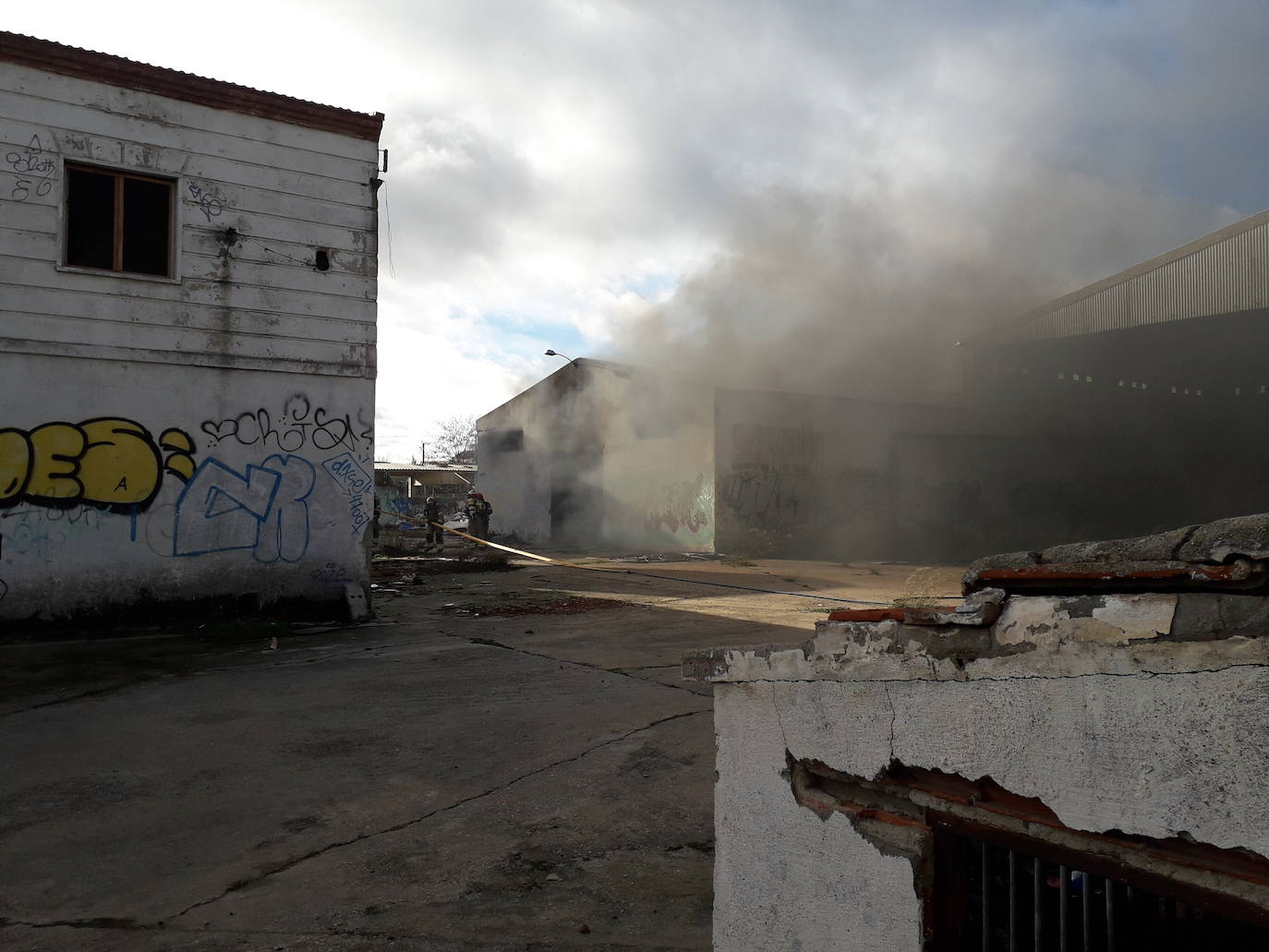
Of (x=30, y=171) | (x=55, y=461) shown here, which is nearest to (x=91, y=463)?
(x=55, y=461)

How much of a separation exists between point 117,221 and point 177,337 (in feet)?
4.14

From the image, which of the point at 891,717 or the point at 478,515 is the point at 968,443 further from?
the point at 891,717

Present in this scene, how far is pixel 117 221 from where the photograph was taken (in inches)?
326

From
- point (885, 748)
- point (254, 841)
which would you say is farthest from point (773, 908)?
point (254, 841)

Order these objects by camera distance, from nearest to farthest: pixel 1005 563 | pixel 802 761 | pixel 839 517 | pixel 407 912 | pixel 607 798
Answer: pixel 1005 563 → pixel 802 761 → pixel 407 912 → pixel 607 798 → pixel 839 517

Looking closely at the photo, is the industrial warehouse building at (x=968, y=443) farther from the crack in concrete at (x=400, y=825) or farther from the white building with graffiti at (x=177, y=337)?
the crack in concrete at (x=400, y=825)

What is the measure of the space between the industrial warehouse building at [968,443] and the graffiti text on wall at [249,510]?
40.3ft

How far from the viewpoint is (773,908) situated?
214 cm

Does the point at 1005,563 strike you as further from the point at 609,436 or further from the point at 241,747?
the point at 609,436

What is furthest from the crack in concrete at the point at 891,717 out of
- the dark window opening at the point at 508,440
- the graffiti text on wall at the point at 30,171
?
the dark window opening at the point at 508,440

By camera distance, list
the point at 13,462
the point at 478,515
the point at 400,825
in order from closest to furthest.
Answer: the point at 400,825
the point at 13,462
the point at 478,515

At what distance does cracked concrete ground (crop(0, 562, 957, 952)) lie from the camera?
2729 mm

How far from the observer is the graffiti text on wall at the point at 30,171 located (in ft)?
25.6

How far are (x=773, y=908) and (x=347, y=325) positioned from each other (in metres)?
8.30
